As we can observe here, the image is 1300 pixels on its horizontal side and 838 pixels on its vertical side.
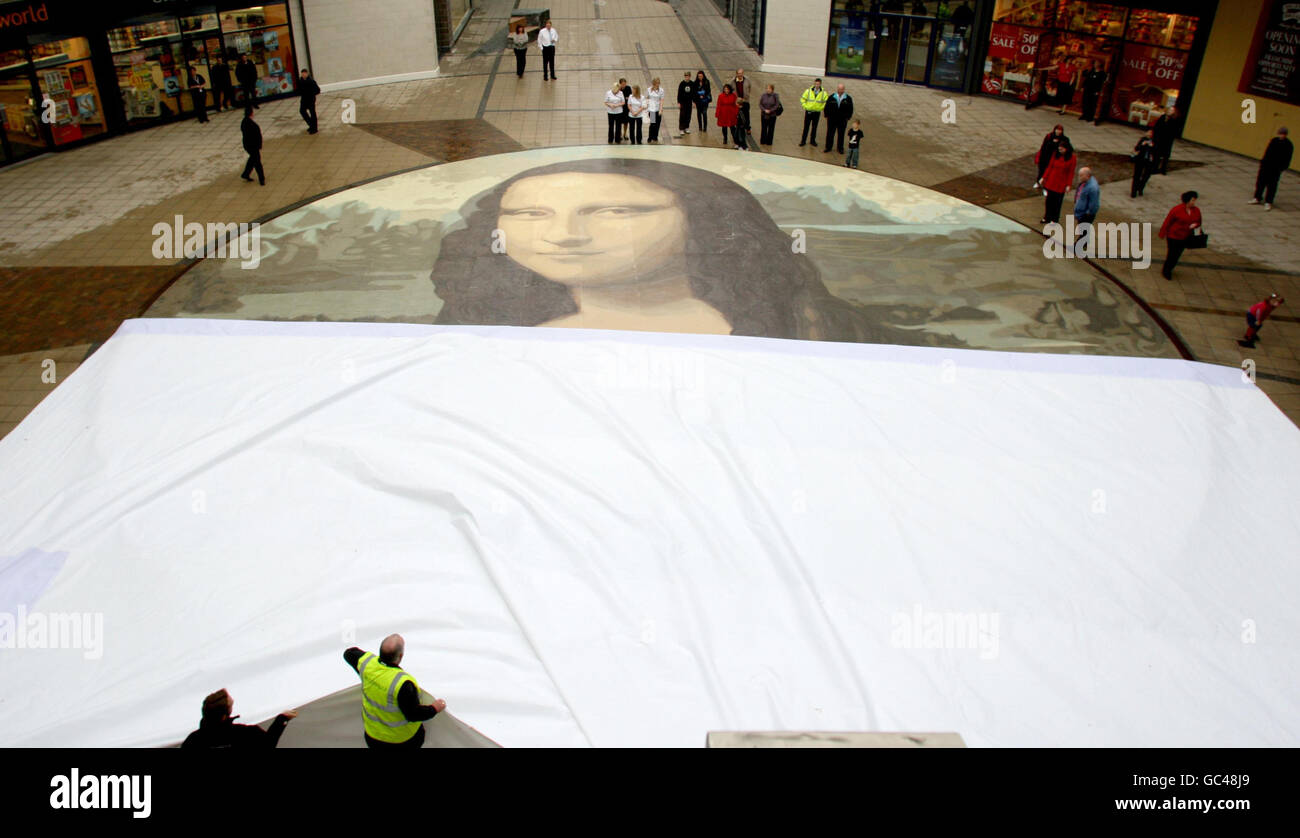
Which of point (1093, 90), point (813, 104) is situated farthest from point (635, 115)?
point (1093, 90)

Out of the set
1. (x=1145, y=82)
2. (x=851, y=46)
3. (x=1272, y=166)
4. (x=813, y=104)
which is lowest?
(x=1272, y=166)

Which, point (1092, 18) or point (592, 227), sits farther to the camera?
point (1092, 18)

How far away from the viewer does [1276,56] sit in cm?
1521

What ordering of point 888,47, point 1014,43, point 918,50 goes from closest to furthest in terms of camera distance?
point 1014,43, point 918,50, point 888,47

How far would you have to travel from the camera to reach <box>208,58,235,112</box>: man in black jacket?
18078 mm

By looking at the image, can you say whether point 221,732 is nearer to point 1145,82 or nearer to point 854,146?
point 854,146

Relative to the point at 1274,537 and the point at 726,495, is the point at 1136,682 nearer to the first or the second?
the point at 1274,537

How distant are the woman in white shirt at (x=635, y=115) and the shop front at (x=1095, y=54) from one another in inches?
341

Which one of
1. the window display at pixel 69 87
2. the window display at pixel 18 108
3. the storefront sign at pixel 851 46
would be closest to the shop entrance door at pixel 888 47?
the storefront sign at pixel 851 46

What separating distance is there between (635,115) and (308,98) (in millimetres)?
6137

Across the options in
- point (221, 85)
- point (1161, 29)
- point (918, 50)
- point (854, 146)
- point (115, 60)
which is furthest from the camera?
point (918, 50)

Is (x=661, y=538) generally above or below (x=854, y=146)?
below

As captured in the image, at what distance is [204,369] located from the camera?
903 cm

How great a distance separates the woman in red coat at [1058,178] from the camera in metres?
12.9
